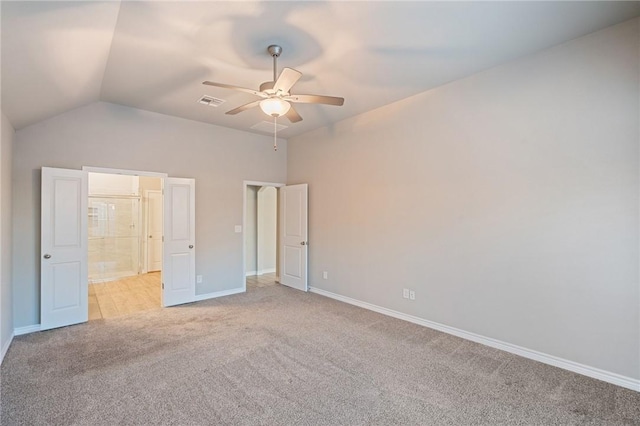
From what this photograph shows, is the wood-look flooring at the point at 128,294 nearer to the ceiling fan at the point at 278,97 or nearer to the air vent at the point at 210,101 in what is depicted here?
the air vent at the point at 210,101

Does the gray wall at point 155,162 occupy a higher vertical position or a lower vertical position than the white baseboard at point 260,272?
higher

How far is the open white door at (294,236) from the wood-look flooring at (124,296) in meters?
2.37

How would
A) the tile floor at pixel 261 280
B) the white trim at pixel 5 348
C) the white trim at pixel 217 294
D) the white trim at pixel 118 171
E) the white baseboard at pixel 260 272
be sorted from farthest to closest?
the white baseboard at pixel 260 272
the tile floor at pixel 261 280
the white trim at pixel 217 294
the white trim at pixel 118 171
the white trim at pixel 5 348

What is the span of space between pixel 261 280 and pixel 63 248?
3.64m

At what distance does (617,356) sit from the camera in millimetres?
2660

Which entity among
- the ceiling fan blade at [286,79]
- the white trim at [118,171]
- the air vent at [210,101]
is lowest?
the white trim at [118,171]

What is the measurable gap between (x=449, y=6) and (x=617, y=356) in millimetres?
3228

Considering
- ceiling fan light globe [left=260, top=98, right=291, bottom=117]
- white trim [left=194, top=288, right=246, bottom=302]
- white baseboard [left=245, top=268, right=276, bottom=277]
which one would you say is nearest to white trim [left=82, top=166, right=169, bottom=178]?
white trim [left=194, top=288, right=246, bottom=302]

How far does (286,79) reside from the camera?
255 cm

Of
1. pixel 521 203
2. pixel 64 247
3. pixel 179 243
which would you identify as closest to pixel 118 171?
pixel 64 247

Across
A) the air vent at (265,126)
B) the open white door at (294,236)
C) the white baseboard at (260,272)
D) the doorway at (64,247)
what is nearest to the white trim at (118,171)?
the doorway at (64,247)

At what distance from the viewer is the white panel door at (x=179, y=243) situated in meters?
4.88

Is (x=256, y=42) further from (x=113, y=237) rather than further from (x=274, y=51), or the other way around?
(x=113, y=237)

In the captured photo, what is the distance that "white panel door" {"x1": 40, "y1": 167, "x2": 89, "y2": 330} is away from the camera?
152 inches
